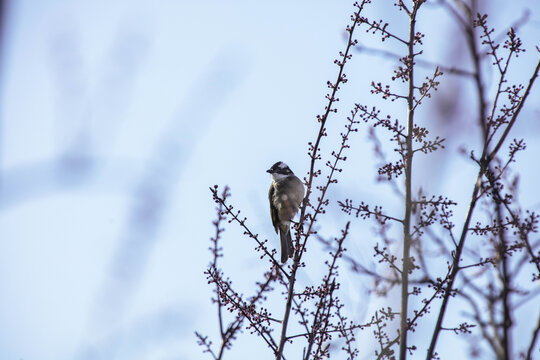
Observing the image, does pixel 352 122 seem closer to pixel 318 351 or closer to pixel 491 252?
pixel 491 252

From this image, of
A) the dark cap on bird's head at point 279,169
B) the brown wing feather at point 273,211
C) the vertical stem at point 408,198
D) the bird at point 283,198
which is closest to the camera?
the vertical stem at point 408,198

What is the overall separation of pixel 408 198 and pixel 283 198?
5.39 meters

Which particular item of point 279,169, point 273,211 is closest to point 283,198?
point 273,211

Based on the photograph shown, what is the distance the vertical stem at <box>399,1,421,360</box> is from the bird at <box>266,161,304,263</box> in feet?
14.5

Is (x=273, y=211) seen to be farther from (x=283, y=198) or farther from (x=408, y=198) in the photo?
(x=408, y=198)

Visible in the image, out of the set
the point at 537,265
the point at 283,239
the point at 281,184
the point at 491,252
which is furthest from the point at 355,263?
the point at 281,184

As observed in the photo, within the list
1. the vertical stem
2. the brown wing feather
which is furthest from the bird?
the vertical stem

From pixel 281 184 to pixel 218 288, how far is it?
5248 mm

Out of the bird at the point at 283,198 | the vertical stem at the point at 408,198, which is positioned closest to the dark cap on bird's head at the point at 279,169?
the bird at the point at 283,198

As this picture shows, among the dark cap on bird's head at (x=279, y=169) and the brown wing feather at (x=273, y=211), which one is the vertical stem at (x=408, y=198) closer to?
the brown wing feather at (x=273, y=211)

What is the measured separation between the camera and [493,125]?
11.7 ft

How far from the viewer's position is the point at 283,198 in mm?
8961

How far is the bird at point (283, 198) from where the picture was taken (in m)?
8.57

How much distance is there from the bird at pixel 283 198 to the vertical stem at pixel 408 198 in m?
4.43
